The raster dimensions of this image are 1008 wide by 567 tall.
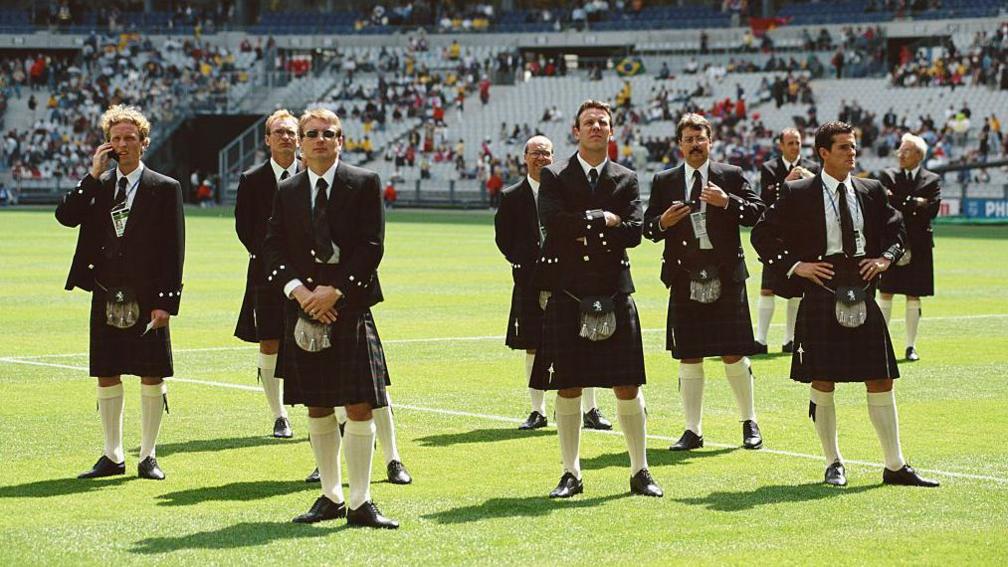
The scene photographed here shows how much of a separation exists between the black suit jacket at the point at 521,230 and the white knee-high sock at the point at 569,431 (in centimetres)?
279

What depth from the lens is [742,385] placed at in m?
11.0

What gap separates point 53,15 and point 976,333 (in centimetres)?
6574

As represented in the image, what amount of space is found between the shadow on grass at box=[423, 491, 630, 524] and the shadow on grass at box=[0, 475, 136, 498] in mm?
2177

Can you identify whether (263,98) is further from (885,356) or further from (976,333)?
(885,356)

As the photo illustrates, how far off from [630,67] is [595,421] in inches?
2082

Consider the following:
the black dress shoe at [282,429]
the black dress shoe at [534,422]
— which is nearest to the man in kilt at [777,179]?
the black dress shoe at [534,422]

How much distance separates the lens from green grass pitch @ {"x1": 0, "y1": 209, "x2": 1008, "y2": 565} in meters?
7.64

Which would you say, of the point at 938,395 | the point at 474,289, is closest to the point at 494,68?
the point at 474,289

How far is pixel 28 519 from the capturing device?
8.33 meters

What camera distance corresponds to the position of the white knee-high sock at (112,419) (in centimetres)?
962

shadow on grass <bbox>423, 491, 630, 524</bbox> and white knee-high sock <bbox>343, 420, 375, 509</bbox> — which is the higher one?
white knee-high sock <bbox>343, 420, 375, 509</bbox>

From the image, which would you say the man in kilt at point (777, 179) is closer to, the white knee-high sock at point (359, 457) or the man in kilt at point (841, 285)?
the man in kilt at point (841, 285)

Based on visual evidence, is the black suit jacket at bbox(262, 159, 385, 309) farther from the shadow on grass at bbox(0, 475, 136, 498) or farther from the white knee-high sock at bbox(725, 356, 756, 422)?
the white knee-high sock at bbox(725, 356, 756, 422)

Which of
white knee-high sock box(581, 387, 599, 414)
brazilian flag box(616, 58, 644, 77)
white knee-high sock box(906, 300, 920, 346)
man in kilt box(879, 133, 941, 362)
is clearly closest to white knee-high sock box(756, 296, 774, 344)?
man in kilt box(879, 133, 941, 362)
